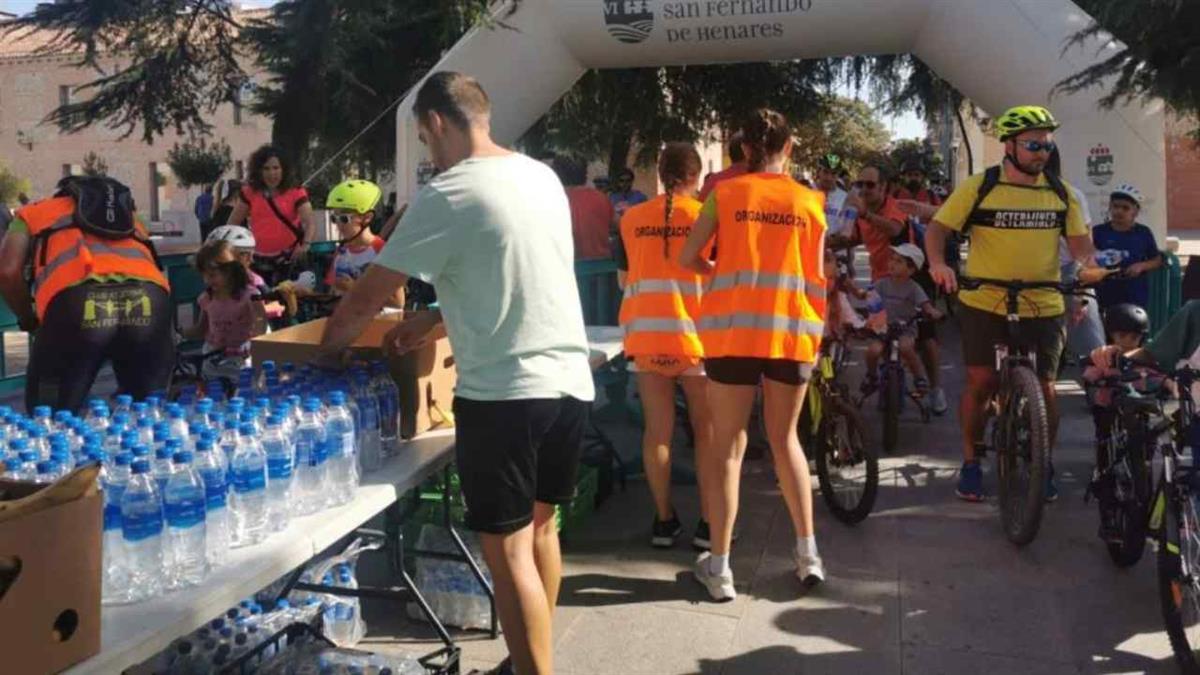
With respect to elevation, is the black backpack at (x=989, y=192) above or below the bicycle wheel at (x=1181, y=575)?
above

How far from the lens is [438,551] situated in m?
4.02

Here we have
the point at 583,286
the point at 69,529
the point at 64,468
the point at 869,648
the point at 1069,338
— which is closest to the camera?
the point at 69,529

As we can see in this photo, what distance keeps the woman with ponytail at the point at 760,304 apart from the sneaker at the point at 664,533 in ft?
1.99

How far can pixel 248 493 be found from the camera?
2.54m

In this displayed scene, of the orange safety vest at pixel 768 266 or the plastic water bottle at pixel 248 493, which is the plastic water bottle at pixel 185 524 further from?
the orange safety vest at pixel 768 266

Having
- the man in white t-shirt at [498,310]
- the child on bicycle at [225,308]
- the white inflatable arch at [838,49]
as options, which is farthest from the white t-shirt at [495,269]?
the white inflatable arch at [838,49]

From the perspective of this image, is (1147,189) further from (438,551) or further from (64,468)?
(64,468)

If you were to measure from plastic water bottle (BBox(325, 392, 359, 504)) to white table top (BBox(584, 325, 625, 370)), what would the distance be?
61.0 inches

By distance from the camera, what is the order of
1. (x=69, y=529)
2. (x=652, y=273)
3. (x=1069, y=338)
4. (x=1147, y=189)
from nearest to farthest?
(x=69, y=529) < (x=652, y=273) < (x=1069, y=338) < (x=1147, y=189)

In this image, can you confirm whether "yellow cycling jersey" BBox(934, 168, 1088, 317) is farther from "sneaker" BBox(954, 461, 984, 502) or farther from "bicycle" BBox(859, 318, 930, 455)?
"bicycle" BBox(859, 318, 930, 455)

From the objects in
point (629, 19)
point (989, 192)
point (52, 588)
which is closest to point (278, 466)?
point (52, 588)

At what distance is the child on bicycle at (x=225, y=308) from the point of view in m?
5.43

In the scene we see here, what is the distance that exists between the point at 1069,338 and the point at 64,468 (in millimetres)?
5667

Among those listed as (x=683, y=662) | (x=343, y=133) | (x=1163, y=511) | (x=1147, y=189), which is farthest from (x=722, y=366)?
(x=343, y=133)
